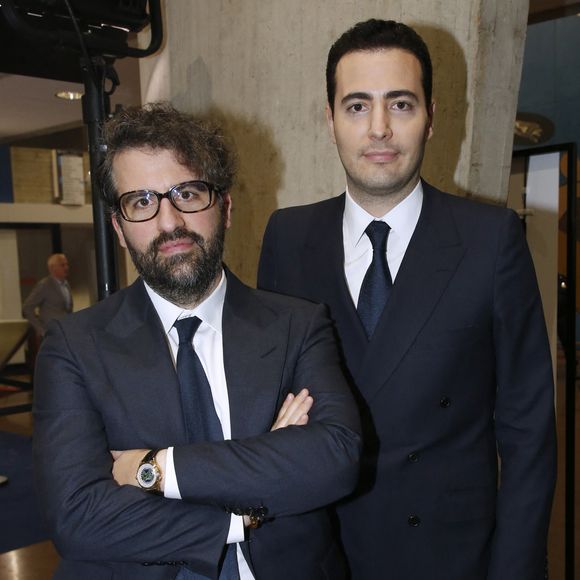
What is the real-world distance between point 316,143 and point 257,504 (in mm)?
1794

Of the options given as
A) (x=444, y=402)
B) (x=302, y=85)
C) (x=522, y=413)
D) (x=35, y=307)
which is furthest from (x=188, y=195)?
(x=35, y=307)

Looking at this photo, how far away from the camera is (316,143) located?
280cm

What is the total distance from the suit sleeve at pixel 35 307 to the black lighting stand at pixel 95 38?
18.4ft

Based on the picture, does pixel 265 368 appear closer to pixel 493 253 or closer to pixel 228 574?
pixel 228 574

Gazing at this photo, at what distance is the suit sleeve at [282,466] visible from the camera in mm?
1323

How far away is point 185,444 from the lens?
1.43 meters

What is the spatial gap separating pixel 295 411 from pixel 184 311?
36 cm

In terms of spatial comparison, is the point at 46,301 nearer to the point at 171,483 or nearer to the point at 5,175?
the point at 5,175

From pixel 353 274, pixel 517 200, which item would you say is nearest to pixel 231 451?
pixel 353 274

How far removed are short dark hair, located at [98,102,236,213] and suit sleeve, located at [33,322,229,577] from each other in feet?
1.66

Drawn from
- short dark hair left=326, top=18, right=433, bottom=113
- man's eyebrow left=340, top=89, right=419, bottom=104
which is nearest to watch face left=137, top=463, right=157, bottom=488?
man's eyebrow left=340, top=89, right=419, bottom=104

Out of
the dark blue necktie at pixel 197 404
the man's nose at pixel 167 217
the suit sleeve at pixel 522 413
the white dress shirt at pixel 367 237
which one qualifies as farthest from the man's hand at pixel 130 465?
the suit sleeve at pixel 522 413

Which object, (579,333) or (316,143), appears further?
(579,333)

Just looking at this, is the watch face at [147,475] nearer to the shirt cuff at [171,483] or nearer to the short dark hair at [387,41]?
the shirt cuff at [171,483]
